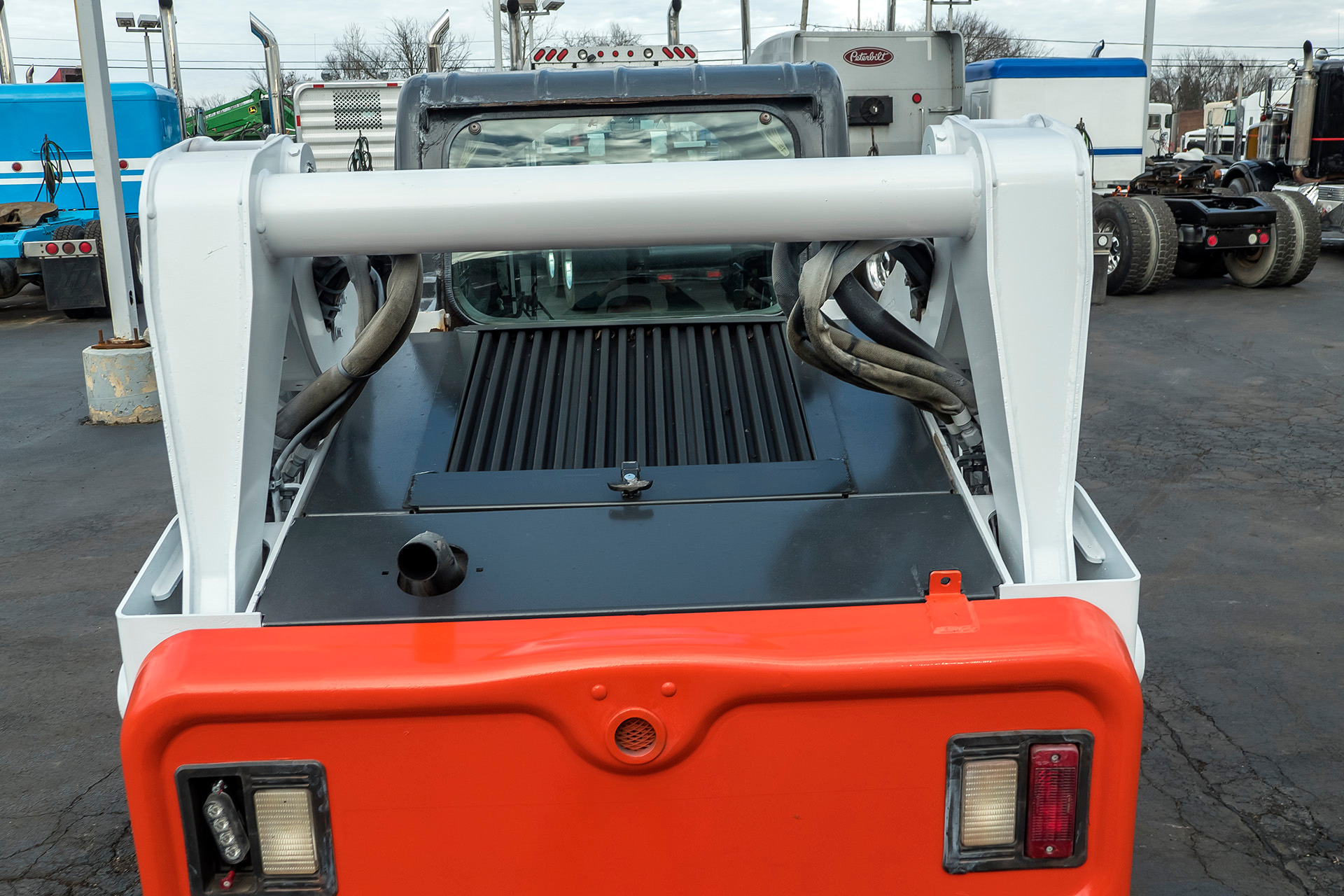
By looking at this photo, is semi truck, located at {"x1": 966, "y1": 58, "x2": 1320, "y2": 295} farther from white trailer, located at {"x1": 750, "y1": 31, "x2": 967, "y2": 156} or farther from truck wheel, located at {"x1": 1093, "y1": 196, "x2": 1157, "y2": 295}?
white trailer, located at {"x1": 750, "y1": 31, "x2": 967, "y2": 156}

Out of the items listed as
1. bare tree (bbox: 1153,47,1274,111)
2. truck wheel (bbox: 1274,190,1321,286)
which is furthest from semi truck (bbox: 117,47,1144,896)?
bare tree (bbox: 1153,47,1274,111)

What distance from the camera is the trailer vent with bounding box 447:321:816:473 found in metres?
2.51

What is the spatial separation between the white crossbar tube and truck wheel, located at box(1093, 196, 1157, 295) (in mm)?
11840

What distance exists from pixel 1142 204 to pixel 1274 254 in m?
1.84

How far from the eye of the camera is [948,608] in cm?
167

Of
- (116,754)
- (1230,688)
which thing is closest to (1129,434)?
(1230,688)

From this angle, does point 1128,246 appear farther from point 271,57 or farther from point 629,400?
point 629,400

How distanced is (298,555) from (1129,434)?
20.9 feet

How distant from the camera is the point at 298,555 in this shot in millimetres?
2049

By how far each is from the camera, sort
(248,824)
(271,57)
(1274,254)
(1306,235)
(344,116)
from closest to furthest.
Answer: (248,824), (271,57), (1306,235), (1274,254), (344,116)

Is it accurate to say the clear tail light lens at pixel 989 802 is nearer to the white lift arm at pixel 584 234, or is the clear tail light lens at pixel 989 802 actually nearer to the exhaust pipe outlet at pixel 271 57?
the white lift arm at pixel 584 234

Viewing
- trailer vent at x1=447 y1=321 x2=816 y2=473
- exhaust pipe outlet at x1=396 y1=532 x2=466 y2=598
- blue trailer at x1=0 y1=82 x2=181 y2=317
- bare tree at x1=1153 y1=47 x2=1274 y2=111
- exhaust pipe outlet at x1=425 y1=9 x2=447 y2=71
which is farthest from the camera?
bare tree at x1=1153 y1=47 x2=1274 y2=111

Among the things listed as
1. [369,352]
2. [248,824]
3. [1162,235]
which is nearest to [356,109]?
[1162,235]

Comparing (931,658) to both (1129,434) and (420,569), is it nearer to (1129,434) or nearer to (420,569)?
(420,569)
